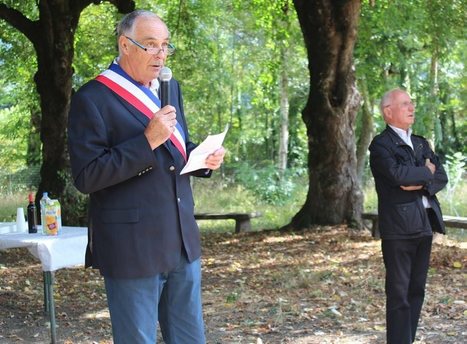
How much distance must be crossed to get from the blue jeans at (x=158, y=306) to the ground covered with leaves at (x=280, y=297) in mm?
2468

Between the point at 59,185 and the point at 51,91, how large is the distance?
164cm

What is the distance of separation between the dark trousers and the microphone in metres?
2.27

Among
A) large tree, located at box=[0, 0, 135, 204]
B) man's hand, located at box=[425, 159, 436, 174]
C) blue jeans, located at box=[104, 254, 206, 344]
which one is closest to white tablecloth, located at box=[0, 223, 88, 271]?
blue jeans, located at box=[104, 254, 206, 344]

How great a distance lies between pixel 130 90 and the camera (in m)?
2.92

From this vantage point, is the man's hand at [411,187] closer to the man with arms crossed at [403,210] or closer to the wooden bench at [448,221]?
the man with arms crossed at [403,210]

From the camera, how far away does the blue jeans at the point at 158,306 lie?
2910 mm

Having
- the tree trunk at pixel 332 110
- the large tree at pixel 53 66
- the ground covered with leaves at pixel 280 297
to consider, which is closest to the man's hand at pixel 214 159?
the ground covered with leaves at pixel 280 297

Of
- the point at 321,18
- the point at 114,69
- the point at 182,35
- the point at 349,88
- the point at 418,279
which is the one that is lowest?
the point at 418,279

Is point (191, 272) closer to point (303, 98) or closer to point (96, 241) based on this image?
point (96, 241)

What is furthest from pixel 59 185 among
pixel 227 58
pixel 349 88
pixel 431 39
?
pixel 227 58

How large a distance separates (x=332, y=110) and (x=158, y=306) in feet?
27.5

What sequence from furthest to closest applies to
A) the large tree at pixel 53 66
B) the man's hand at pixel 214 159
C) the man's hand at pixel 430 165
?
the large tree at pixel 53 66
the man's hand at pixel 430 165
the man's hand at pixel 214 159

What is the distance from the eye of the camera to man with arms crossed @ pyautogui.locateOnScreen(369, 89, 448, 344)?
4566mm

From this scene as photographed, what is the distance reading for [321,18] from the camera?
1116 cm
